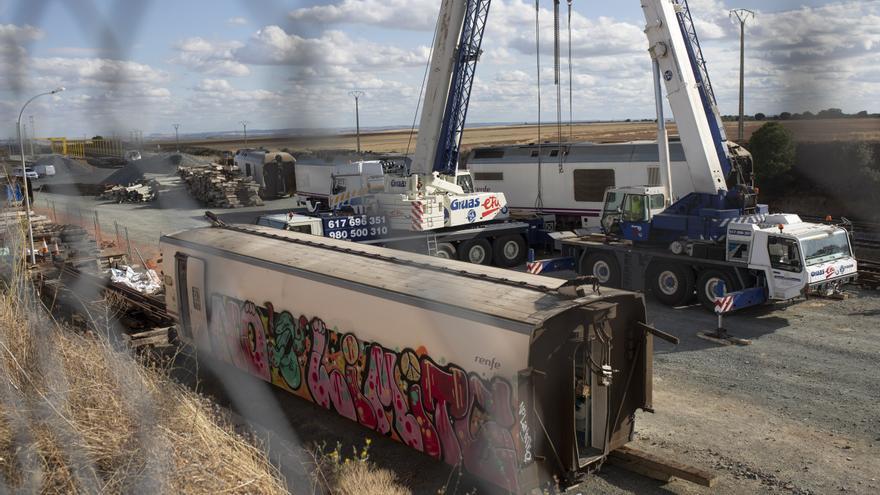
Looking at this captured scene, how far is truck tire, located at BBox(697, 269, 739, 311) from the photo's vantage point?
619 inches

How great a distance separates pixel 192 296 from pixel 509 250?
12700 millimetres

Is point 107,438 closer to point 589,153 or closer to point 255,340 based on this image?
point 255,340

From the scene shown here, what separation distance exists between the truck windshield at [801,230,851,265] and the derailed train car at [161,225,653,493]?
8.19 metres

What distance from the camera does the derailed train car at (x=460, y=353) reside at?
7145 mm

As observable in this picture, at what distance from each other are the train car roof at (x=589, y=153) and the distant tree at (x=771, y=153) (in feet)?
27.2

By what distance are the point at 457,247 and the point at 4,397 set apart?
16.9 m

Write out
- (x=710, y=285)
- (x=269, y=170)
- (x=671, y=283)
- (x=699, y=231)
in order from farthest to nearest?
(x=269, y=170) < (x=699, y=231) < (x=671, y=283) < (x=710, y=285)

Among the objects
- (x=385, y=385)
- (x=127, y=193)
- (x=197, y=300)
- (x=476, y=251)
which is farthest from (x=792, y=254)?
(x=127, y=193)

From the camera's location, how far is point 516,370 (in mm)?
6977

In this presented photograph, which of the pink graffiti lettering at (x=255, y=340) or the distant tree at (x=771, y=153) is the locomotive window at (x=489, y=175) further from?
the pink graffiti lettering at (x=255, y=340)

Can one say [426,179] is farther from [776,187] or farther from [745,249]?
[776,187]

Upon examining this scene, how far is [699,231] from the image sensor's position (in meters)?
17.2

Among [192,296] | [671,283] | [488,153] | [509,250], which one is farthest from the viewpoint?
[488,153]

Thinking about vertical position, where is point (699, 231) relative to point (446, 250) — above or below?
above
